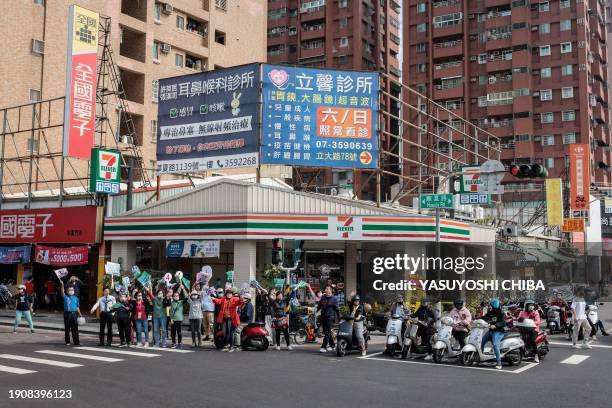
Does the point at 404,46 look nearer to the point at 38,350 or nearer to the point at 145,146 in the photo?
the point at 145,146

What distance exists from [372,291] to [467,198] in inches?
246

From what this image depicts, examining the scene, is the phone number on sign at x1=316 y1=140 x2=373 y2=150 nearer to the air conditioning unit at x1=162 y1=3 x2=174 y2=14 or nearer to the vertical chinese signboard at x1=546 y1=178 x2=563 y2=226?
the vertical chinese signboard at x1=546 y1=178 x2=563 y2=226

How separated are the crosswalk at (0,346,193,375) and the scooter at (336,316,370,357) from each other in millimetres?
4302

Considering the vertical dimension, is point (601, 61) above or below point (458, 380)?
above

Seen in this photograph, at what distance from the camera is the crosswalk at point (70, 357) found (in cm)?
1498

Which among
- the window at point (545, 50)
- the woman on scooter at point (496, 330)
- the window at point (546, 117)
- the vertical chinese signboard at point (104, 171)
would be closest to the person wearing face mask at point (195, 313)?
the woman on scooter at point (496, 330)

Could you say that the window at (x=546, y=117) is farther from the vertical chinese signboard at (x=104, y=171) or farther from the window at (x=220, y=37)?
the vertical chinese signboard at (x=104, y=171)

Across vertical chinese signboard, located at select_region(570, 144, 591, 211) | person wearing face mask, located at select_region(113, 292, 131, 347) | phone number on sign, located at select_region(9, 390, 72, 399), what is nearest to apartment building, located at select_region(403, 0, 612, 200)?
vertical chinese signboard, located at select_region(570, 144, 591, 211)

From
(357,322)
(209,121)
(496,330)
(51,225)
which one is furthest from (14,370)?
(51,225)

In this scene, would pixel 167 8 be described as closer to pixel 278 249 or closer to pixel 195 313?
pixel 278 249

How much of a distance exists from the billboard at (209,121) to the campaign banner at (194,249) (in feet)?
11.5

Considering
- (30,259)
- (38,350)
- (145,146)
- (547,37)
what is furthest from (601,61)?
(38,350)

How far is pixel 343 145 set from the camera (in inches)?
1083

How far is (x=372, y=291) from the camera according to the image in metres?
28.3
